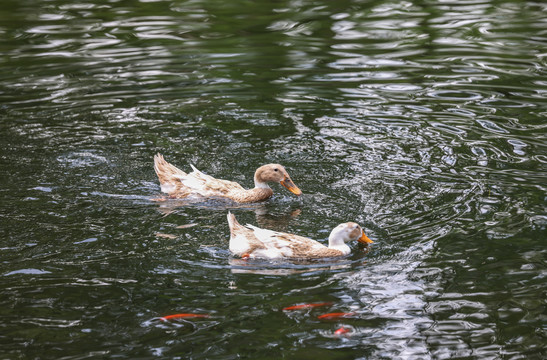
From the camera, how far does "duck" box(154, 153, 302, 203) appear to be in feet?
31.1

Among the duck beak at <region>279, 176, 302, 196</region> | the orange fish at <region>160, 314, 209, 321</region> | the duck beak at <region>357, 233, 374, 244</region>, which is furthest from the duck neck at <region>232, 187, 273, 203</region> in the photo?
the orange fish at <region>160, 314, 209, 321</region>

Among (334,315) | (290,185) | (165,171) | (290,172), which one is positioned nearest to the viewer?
(334,315)

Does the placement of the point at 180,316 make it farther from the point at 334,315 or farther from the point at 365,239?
the point at 365,239

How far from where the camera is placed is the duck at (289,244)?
754cm

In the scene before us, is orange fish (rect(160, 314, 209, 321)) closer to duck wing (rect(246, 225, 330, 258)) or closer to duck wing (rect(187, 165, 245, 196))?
duck wing (rect(246, 225, 330, 258))

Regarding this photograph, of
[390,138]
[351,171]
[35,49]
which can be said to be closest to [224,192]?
[351,171]

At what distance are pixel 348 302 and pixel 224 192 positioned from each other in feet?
11.2

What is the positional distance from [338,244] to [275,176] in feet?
6.82

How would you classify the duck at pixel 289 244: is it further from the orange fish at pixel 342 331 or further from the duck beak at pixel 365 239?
the orange fish at pixel 342 331

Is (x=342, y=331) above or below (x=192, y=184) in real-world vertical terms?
below

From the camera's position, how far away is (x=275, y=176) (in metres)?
9.48

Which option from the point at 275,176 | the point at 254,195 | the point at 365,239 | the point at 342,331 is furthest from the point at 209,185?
the point at 342,331

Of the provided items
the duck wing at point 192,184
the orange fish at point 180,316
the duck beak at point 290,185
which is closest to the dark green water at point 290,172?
the orange fish at point 180,316

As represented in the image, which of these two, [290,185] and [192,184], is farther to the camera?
[192,184]
